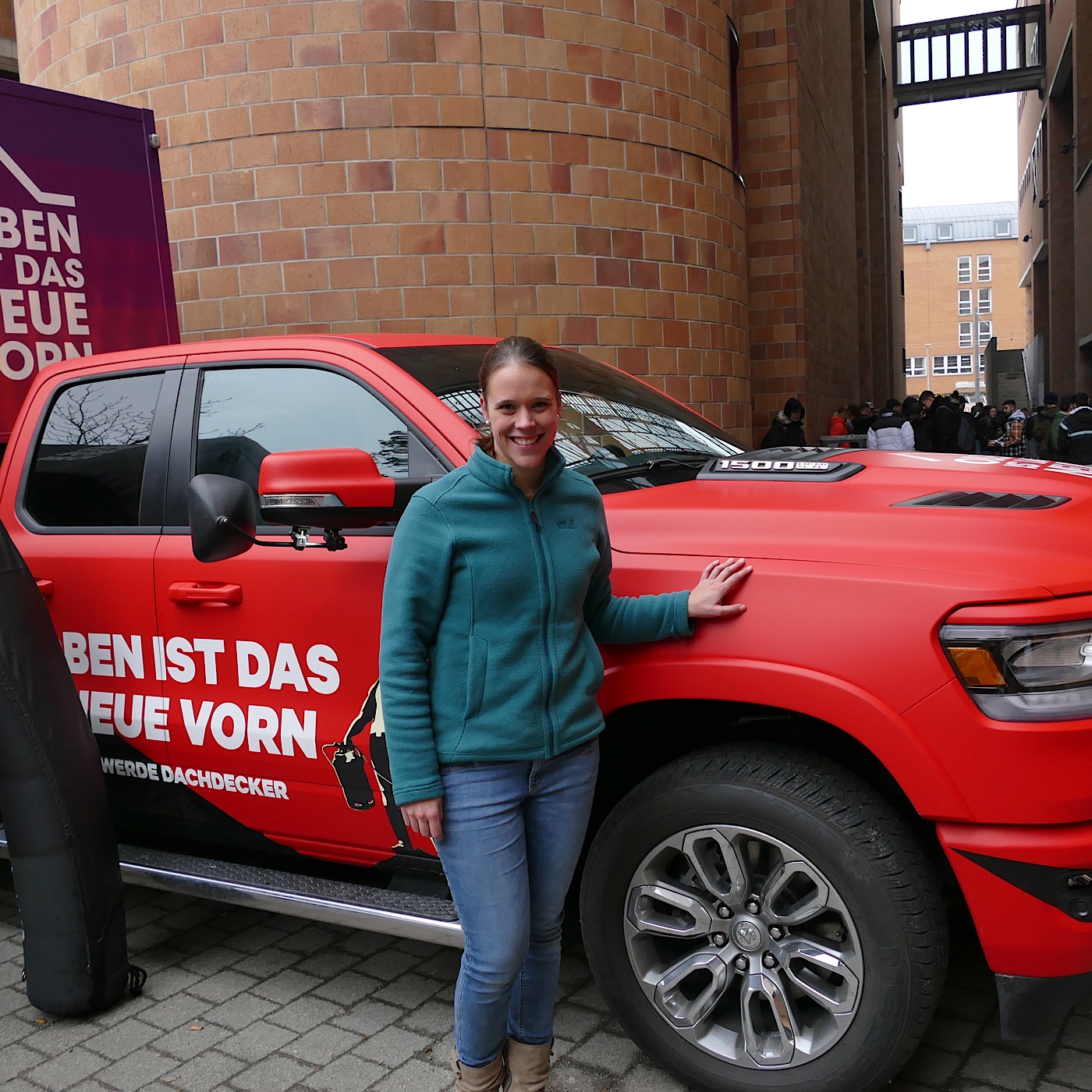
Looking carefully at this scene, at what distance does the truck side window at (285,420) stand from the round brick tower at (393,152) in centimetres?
608

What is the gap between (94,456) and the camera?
3566 mm

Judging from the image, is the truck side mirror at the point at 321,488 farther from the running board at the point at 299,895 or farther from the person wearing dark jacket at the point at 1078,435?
the person wearing dark jacket at the point at 1078,435

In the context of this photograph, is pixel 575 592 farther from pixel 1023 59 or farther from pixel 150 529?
pixel 1023 59

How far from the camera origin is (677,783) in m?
2.54

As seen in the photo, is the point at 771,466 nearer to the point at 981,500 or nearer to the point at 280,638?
the point at 981,500

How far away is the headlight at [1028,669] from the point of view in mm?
2188

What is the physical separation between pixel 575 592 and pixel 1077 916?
1.20 m

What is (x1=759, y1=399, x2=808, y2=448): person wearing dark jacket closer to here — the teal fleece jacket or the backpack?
the backpack

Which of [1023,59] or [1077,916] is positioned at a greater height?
[1023,59]

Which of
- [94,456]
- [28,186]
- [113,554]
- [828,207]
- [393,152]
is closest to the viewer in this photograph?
[113,554]

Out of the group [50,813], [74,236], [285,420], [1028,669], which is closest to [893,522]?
[1028,669]

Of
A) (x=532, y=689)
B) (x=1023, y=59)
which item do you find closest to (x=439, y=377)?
(x=532, y=689)

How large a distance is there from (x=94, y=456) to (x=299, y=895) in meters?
1.58

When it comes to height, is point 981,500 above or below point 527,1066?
above
